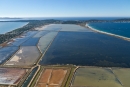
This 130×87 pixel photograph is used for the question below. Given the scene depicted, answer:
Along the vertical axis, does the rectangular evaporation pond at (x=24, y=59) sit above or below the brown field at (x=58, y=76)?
below

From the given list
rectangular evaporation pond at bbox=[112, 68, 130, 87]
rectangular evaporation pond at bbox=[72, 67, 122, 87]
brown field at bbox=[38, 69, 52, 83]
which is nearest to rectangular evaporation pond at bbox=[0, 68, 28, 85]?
brown field at bbox=[38, 69, 52, 83]

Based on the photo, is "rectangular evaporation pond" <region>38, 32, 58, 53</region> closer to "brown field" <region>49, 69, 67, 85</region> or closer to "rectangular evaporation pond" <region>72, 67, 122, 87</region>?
"brown field" <region>49, 69, 67, 85</region>

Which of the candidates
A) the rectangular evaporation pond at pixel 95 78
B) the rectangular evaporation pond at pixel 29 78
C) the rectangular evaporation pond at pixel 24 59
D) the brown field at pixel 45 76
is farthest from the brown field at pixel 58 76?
the rectangular evaporation pond at pixel 24 59

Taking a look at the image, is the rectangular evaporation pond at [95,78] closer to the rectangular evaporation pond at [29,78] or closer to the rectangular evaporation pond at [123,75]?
the rectangular evaporation pond at [123,75]

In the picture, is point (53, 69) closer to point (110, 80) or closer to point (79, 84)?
point (79, 84)

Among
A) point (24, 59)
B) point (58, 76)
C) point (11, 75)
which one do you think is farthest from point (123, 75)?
point (24, 59)

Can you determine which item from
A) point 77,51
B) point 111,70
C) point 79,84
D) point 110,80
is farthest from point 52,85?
point 77,51
